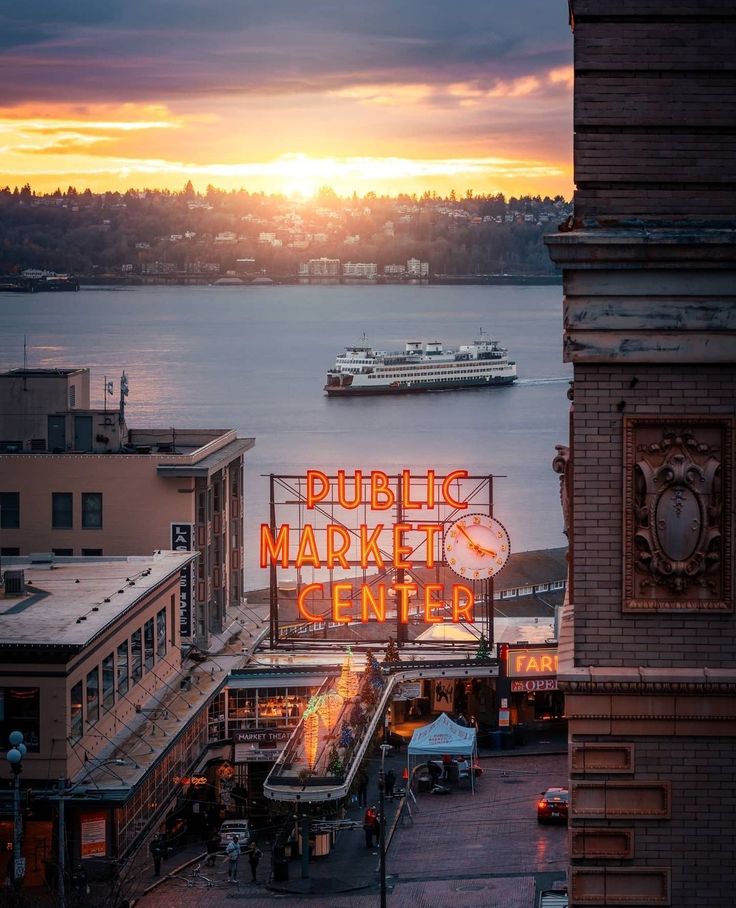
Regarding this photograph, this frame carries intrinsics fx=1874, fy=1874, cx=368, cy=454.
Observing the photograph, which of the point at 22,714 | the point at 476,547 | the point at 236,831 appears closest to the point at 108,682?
the point at 22,714

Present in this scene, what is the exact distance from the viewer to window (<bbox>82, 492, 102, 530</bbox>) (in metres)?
43.3

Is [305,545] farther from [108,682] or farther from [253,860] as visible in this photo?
[253,860]

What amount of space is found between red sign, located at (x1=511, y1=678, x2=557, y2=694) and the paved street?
20.2 feet

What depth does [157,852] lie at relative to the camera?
29375mm

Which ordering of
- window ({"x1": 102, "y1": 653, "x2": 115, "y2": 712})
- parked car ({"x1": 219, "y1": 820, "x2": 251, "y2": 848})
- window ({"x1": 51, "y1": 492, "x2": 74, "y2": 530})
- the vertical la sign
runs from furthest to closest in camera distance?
window ({"x1": 51, "y1": 492, "x2": 74, "y2": 530}) < the vertical la sign < parked car ({"x1": 219, "y1": 820, "x2": 251, "y2": 848}) < window ({"x1": 102, "y1": 653, "x2": 115, "y2": 712})

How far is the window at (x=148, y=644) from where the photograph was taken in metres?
Result: 34.0

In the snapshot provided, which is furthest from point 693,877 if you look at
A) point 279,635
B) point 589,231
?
point 279,635

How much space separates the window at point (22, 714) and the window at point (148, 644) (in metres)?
5.85

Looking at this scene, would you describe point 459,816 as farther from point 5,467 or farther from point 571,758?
point 571,758

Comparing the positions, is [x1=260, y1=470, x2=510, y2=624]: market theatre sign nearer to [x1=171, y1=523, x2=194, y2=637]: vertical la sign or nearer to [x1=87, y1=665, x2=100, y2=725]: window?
[x1=171, y1=523, x2=194, y2=637]: vertical la sign

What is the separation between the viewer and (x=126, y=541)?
141 feet

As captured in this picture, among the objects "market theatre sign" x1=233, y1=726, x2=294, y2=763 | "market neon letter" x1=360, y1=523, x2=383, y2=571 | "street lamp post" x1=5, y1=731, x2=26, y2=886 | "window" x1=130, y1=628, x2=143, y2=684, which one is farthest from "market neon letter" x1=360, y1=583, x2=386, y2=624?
"street lamp post" x1=5, y1=731, x2=26, y2=886

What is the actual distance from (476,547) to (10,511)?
1083cm

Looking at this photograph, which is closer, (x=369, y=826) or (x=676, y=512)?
(x=676, y=512)
